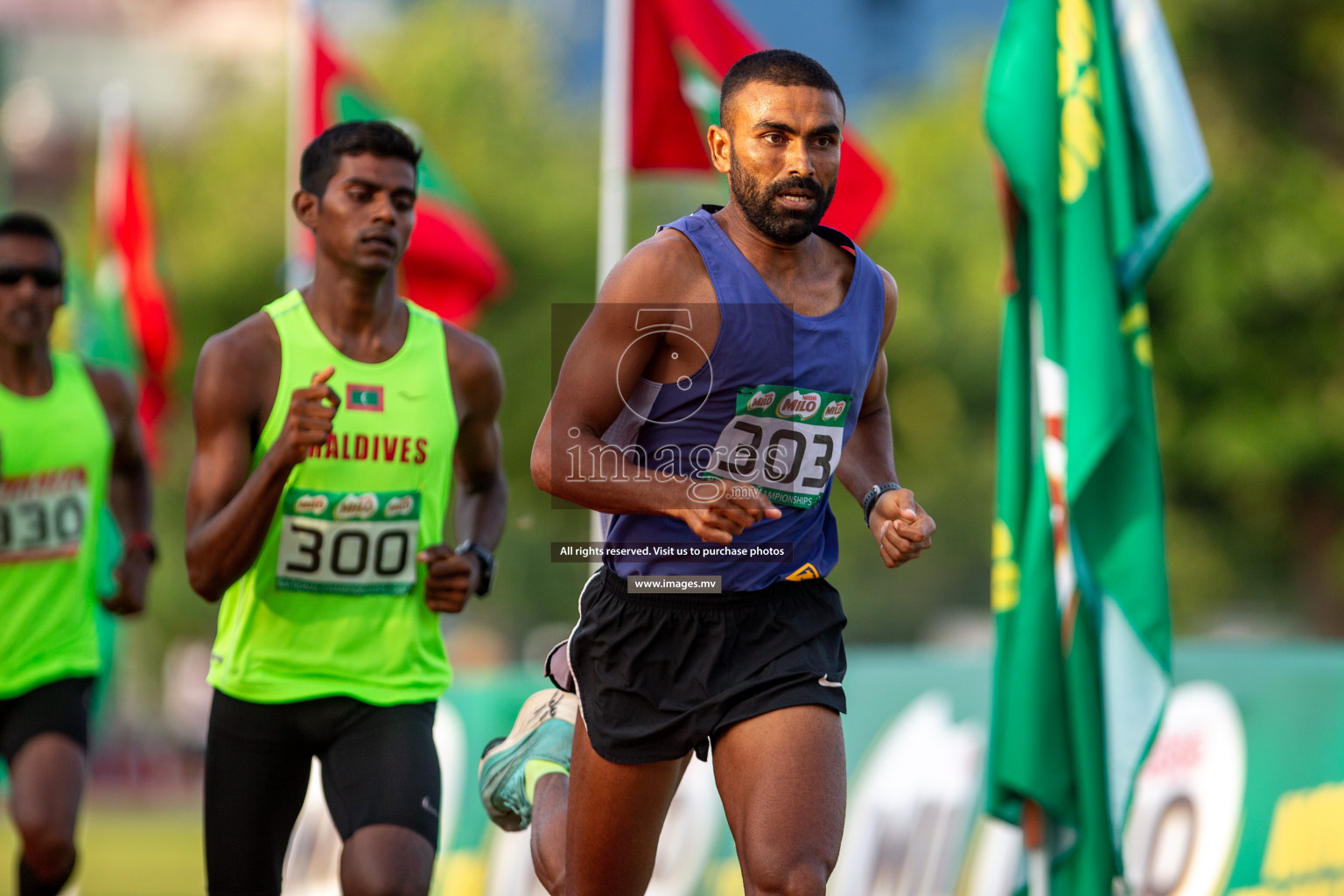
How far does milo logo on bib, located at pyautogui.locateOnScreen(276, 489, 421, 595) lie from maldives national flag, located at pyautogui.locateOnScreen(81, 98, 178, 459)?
A: 9444 millimetres

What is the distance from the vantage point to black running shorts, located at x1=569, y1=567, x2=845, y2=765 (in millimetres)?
4098

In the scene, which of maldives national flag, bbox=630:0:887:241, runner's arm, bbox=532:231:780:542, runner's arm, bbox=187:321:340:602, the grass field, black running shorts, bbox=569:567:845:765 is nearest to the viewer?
Result: runner's arm, bbox=532:231:780:542

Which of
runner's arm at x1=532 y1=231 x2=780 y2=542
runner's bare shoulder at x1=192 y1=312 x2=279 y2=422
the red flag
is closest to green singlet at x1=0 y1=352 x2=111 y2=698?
runner's bare shoulder at x1=192 y1=312 x2=279 y2=422

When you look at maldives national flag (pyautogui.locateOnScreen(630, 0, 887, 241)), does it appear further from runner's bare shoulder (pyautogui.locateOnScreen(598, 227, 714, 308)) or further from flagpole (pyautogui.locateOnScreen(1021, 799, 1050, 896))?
runner's bare shoulder (pyautogui.locateOnScreen(598, 227, 714, 308))

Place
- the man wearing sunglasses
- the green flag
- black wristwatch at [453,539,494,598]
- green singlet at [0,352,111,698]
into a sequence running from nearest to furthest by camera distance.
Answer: black wristwatch at [453,539,494,598]
the green flag
the man wearing sunglasses
green singlet at [0,352,111,698]

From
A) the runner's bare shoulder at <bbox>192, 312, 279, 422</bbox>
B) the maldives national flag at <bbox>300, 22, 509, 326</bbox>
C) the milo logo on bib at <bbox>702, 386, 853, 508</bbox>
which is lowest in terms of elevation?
the milo logo on bib at <bbox>702, 386, 853, 508</bbox>

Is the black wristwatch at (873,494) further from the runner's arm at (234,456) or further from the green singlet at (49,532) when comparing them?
the green singlet at (49,532)

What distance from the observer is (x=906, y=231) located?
27.7 meters

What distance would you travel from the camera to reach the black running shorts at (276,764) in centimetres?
491

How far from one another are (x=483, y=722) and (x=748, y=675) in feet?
19.1

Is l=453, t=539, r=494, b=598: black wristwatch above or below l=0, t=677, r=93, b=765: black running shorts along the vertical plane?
above

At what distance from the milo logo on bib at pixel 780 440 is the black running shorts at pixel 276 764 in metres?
1.45

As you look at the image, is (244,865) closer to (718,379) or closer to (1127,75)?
(718,379)

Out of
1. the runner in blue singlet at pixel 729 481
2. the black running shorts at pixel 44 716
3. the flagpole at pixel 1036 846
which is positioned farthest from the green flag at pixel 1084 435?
the black running shorts at pixel 44 716
